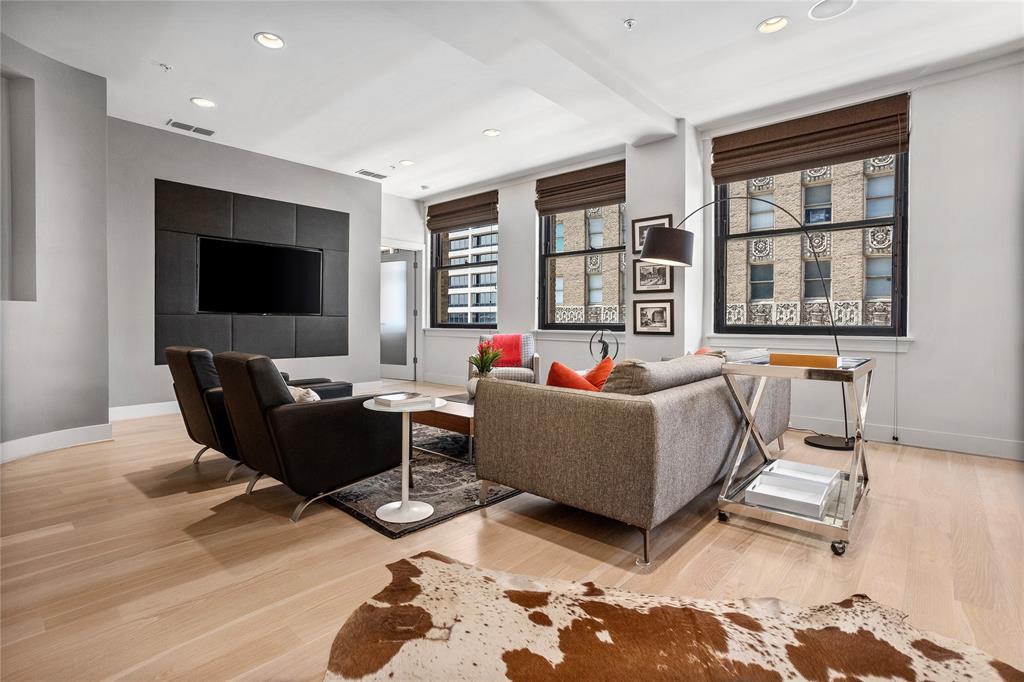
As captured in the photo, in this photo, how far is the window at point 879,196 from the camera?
4.13 metres

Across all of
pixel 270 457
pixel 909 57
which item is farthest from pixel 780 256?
pixel 270 457

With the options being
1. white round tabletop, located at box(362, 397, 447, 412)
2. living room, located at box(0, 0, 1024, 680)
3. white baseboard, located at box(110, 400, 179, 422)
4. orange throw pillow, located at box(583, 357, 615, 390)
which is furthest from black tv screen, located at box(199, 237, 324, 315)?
orange throw pillow, located at box(583, 357, 615, 390)

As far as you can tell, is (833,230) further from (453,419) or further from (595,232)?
(453,419)

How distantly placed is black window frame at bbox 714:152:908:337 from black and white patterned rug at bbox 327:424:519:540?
2.99m

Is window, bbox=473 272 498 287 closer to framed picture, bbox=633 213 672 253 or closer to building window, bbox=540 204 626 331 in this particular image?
building window, bbox=540 204 626 331

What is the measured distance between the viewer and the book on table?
93.1 inches

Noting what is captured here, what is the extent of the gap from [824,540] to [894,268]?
2.83m

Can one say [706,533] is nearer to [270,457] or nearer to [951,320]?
[270,457]

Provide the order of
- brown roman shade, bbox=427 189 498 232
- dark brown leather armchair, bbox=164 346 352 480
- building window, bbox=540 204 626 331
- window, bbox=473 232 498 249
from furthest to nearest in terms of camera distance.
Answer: window, bbox=473 232 498 249 → brown roman shade, bbox=427 189 498 232 → building window, bbox=540 204 626 331 → dark brown leather armchair, bbox=164 346 352 480

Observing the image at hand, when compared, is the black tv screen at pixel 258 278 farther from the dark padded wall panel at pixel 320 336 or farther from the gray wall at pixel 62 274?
the gray wall at pixel 62 274

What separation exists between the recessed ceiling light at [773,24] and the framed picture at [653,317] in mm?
2238

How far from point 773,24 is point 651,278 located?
2248mm

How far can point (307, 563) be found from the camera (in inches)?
78.7

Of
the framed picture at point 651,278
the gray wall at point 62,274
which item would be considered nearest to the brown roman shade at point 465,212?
the framed picture at point 651,278
